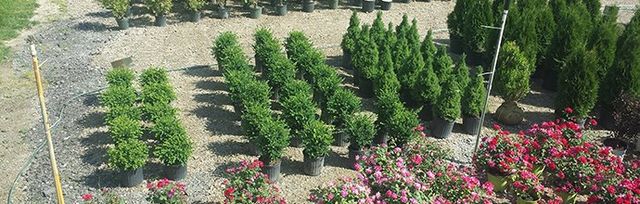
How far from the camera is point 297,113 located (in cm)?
1033

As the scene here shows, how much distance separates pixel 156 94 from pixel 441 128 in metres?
5.14

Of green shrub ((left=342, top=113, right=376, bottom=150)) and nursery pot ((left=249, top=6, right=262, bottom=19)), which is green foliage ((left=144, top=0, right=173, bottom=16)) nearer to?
nursery pot ((left=249, top=6, right=262, bottom=19))

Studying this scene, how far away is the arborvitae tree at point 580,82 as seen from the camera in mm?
10953

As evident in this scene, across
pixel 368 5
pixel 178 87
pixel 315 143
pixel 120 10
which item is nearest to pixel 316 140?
pixel 315 143

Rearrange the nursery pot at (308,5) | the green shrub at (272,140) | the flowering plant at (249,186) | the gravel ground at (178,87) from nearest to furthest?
the flowering plant at (249,186) → the green shrub at (272,140) → the gravel ground at (178,87) → the nursery pot at (308,5)

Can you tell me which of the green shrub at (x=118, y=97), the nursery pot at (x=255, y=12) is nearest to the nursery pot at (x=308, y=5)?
the nursery pot at (x=255, y=12)

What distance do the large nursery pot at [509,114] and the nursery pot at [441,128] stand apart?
124cm

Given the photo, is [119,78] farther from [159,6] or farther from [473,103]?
[473,103]

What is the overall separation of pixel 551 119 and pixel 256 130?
19.7ft

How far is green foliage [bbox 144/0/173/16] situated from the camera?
16.5m

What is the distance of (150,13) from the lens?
17844 mm

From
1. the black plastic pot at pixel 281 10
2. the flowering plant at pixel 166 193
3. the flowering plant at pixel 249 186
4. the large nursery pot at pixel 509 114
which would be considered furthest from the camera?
the black plastic pot at pixel 281 10

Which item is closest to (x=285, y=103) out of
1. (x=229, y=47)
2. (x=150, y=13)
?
(x=229, y=47)

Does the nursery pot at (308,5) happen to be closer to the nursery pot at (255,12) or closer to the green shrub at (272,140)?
the nursery pot at (255,12)
